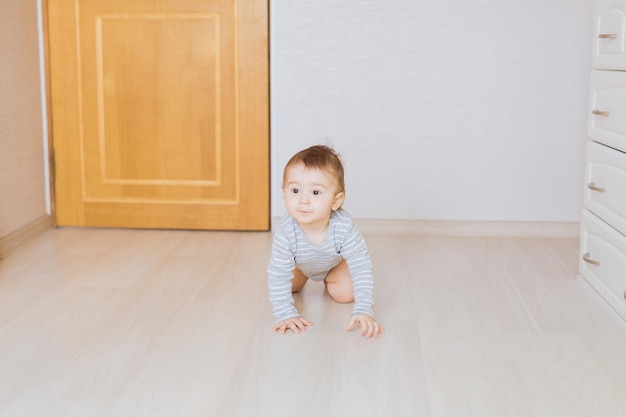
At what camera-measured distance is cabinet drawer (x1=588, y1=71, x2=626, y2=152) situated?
88.3 inches

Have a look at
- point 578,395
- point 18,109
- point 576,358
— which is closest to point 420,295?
point 576,358

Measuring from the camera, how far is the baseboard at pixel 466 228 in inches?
127

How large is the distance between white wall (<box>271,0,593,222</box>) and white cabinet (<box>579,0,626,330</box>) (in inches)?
25.8

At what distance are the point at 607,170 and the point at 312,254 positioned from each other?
0.86 meters

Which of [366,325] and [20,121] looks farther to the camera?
[20,121]

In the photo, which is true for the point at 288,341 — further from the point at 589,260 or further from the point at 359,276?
the point at 589,260

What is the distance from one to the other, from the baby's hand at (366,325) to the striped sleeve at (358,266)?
6 centimetres

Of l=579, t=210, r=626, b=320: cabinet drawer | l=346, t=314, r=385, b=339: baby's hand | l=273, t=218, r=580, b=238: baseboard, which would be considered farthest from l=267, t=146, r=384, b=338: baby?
l=273, t=218, r=580, b=238: baseboard

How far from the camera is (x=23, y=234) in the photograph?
3.06 metres

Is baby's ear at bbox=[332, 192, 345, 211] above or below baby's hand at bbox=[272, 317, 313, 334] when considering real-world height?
above

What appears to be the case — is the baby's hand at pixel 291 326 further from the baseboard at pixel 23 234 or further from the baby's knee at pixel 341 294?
the baseboard at pixel 23 234

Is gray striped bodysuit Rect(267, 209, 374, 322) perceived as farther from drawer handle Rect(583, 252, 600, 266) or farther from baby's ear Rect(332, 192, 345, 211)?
drawer handle Rect(583, 252, 600, 266)

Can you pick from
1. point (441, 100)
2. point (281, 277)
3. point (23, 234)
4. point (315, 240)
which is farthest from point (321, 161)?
point (23, 234)

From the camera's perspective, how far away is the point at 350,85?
3168mm
